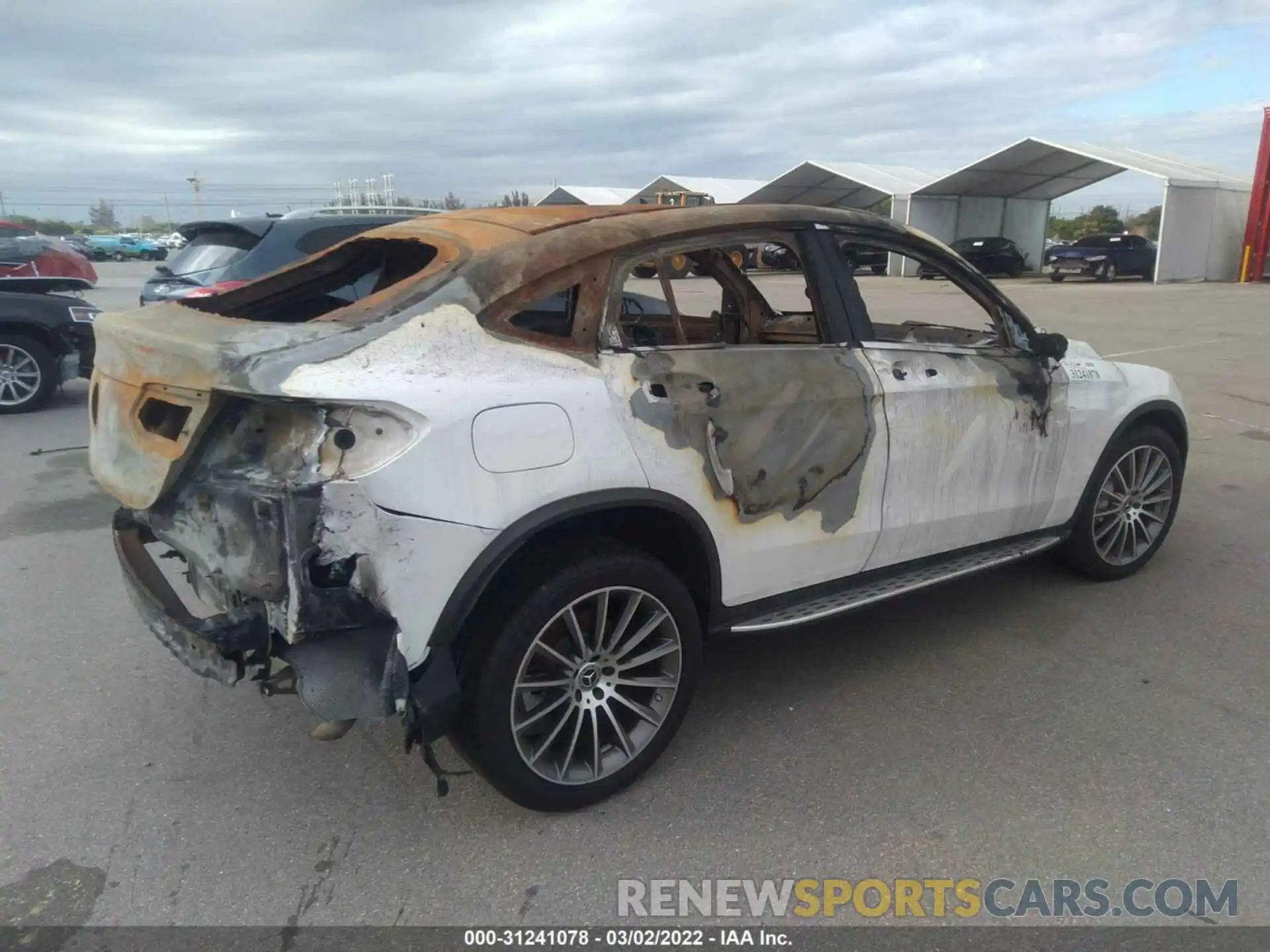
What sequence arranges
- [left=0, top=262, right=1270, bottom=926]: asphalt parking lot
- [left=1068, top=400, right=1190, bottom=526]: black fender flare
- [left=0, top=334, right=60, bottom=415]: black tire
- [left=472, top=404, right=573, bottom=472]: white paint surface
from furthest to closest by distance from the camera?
[left=0, top=334, right=60, bottom=415]: black tire → [left=1068, top=400, right=1190, bottom=526]: black fender flare → [left=0, top=262, right=1270, bottom=926]: asphalt parking lot → [left=472, top=404, right=573, bottom=472]: white paint surface

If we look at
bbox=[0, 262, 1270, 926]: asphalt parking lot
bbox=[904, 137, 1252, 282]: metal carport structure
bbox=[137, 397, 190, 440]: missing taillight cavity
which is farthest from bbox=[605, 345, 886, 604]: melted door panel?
bbox=[904, 137, 1252, 282]: metal carport structure

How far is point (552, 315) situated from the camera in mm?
3020

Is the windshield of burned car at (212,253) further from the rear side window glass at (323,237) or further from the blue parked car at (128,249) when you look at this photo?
the blue parked car at (128,249)

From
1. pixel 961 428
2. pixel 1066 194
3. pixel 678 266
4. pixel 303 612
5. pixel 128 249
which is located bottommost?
pixel 303 612

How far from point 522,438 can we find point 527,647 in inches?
Answer: 23.3

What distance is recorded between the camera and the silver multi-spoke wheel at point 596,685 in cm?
281

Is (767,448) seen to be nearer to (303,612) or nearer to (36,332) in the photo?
(303,612)

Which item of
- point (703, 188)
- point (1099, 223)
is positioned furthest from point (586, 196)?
point (1099, 223)

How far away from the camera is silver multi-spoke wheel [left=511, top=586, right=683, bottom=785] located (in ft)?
9.23

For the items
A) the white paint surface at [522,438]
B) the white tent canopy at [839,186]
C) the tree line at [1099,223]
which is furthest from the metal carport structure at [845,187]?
the white paint surface at [522,438]

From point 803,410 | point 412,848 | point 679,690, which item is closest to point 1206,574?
point 803,410

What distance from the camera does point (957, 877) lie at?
2629 millimetres

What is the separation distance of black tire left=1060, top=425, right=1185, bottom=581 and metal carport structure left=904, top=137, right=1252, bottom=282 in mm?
25876

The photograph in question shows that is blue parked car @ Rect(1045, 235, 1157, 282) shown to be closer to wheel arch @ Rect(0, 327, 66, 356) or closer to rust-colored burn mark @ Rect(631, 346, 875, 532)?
wheel arch @ Rect(0, 327, 66, 356)
